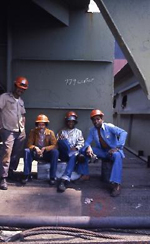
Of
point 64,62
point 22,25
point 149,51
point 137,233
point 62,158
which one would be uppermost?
point 22,25

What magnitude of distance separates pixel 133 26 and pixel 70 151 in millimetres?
2674

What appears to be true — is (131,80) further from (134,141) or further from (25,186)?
(25,186)

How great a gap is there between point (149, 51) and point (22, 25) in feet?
12.5

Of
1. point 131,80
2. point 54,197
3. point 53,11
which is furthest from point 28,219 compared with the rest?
point 131,80

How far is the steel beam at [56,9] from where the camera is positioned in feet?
17.2

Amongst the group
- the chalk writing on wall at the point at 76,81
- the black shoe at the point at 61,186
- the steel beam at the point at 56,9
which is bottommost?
the black shoe at the point at 61,186

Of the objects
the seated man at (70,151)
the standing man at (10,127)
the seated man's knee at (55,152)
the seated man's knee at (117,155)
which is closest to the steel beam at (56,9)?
the standing man at (10,127)

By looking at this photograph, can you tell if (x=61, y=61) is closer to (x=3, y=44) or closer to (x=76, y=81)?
(x=76, y=81)

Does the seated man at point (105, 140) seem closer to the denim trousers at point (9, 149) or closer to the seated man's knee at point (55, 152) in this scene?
the seated man's knee at point (55, 152)

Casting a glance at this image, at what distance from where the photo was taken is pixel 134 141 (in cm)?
855

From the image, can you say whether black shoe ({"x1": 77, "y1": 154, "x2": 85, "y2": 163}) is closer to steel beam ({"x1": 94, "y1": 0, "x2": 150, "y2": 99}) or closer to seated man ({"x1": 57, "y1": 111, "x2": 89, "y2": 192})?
seated man ({"x1": 57, "y1": 111, "x2": 89, "y2": 192})

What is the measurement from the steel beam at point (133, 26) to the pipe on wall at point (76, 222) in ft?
5.38

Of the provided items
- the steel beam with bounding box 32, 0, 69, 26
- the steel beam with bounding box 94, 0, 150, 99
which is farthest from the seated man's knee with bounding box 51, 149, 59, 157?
the steel beam with bounding box 32, 0, 69, 26

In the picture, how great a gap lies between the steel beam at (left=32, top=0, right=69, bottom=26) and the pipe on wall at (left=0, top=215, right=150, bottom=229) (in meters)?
3.87
